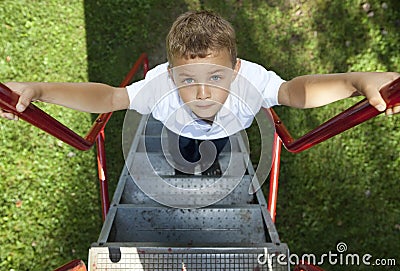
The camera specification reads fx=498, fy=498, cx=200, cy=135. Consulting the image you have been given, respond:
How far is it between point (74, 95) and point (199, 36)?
0.60 metres

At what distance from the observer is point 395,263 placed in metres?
3.56

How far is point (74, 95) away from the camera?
2.05 meters

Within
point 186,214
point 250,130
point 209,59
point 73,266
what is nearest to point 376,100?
point 209,59

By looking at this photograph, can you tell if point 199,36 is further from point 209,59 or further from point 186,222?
point 186,222

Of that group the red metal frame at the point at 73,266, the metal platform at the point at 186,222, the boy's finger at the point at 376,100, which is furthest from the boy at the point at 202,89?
the red metal frame at the point at 73,266

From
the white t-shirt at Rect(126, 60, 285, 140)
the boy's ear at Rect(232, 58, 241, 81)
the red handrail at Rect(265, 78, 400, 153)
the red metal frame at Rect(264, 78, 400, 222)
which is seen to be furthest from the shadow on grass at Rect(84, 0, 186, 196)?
the red handrail at Rect(265, 78, 400, 153)

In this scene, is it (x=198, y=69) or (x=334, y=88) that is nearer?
(x=334, y=88)

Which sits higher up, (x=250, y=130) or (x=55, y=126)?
(x=250, y=130)

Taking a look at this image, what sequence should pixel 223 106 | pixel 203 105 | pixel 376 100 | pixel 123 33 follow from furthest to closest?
pixel 123 33
pixel 223 106
pixel 203 105
pixel 376 100

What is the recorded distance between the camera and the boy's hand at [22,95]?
1.67m

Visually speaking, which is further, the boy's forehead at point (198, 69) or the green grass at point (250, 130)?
the green grass at point (250, 130)

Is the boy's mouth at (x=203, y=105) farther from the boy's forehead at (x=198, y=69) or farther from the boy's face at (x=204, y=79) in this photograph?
the boy's forehead at (x=198, y=69)

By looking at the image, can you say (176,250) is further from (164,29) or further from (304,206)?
(164,29)

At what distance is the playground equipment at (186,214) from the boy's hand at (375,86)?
5cm
